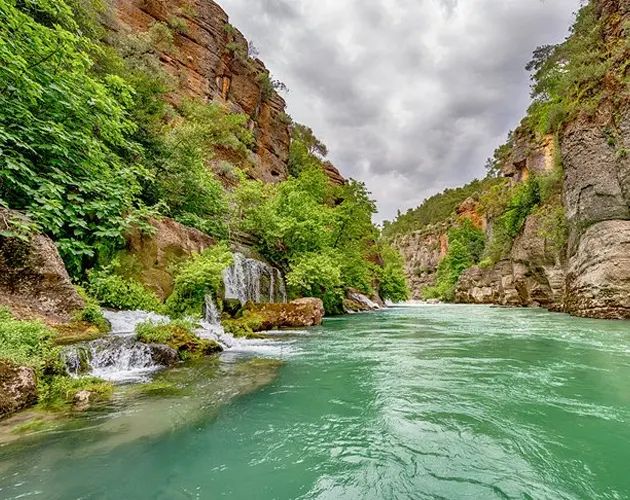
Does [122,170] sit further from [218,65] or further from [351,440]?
[218,65]

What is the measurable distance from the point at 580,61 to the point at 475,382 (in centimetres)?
2013

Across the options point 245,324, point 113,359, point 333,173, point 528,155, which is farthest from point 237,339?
point 528,155

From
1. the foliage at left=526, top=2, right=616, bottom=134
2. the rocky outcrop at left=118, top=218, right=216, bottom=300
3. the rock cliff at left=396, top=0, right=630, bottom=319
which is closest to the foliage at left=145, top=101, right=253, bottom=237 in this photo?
the rocky outcrop at left=118, top=218, right=216, bottom=300

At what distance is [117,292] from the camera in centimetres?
886

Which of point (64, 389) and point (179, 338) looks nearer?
point (64, 389)

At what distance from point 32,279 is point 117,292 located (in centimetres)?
242

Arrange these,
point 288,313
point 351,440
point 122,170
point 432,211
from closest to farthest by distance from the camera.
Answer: point 351,440
point 122,170
point 288,313
point 432,211

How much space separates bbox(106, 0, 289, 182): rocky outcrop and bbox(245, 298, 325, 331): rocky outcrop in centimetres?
1624

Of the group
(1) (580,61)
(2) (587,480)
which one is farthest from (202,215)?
(1) (580,61)

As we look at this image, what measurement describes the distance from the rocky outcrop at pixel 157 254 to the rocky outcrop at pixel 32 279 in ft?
8.83

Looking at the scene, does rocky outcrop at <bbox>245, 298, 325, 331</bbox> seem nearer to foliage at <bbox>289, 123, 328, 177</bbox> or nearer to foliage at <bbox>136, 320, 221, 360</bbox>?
foliage at <bbox>136, 320, 221, 360</bbox>

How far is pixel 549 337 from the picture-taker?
9477 millimetres

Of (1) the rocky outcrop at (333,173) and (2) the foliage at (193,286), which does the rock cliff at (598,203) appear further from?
(1) the rocky outcrop at (333,173)

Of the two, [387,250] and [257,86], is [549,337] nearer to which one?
[387,250]
